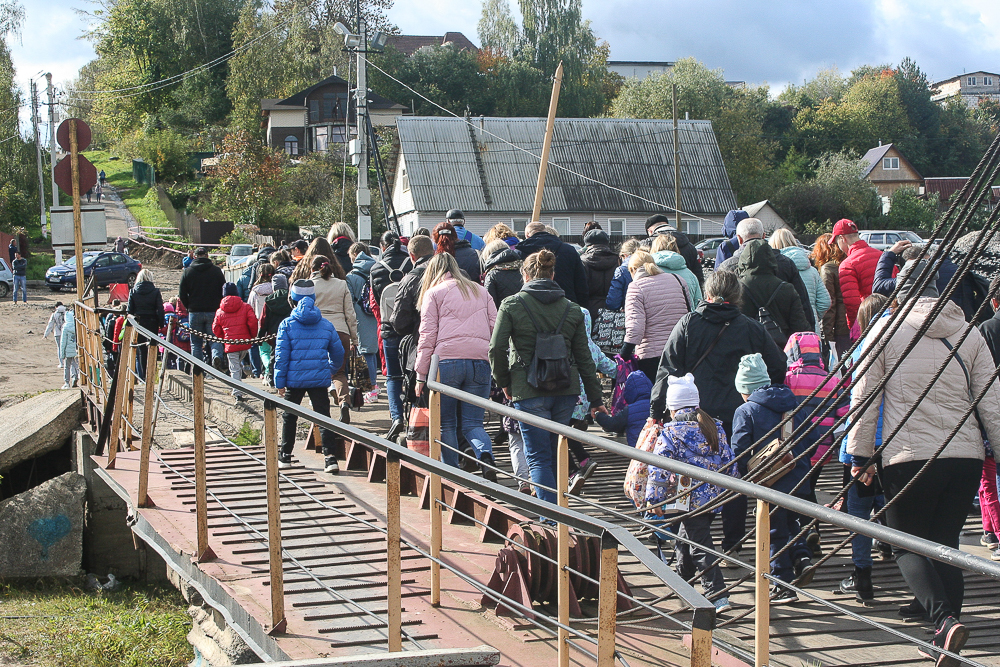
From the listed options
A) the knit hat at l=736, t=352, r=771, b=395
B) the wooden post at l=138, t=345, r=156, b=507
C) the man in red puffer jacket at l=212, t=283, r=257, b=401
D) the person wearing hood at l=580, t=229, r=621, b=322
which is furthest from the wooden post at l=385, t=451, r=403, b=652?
the man in red puffer jacket at l=212, t=283, r=257, b=401

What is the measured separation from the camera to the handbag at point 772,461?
4160mm

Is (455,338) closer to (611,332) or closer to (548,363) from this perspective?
(548,363)

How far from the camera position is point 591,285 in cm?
916

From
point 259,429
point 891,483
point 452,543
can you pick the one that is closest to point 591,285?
point 259,429

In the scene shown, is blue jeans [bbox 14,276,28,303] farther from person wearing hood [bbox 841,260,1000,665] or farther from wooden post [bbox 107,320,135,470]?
person wearing hood [bbox 841,260,1000,665]

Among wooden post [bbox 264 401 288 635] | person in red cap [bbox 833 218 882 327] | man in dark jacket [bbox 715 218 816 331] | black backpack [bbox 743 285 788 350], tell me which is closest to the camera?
wooden post [bbox 264 401 288 635]

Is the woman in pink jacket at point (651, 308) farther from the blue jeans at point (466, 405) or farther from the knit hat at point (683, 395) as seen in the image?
the knit hat at point (683, 395)

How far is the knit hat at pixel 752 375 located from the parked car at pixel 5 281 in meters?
33.0

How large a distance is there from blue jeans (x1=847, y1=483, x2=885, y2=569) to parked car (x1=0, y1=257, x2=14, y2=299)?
33.3 metres

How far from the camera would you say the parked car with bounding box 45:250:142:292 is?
3478cm

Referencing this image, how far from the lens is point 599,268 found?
912 cm

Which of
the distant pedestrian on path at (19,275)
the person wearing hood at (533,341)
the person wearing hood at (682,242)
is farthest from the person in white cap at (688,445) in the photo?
the distant pedestrian on path at (19,275)

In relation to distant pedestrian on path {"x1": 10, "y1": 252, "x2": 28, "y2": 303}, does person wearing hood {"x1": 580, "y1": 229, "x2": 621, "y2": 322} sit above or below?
above

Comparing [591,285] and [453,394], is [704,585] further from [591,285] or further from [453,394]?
[591,285]
